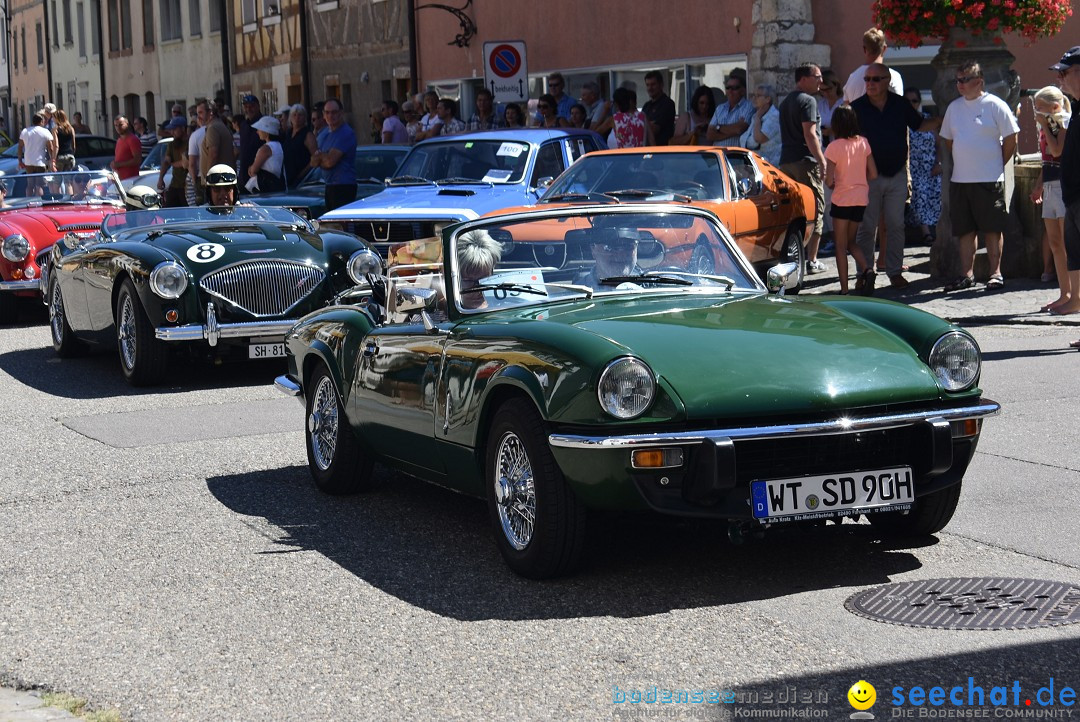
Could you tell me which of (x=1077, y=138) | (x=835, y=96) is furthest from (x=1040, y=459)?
(x=835, y=96)

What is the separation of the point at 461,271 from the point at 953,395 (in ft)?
6.75

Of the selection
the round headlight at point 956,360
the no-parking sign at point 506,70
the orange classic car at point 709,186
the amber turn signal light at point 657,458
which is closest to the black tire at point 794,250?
the orange classic car at point 709,186

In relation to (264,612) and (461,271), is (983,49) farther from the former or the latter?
(264,612)

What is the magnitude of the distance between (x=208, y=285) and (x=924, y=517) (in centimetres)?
665

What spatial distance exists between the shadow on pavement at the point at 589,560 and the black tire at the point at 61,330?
6344mm

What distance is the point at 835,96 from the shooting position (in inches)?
668

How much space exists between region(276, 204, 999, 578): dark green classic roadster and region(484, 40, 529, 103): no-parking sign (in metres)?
14.2

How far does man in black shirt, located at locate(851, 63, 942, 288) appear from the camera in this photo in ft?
47.7

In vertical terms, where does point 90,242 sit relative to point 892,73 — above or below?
below

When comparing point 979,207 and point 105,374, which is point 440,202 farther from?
point 979,207

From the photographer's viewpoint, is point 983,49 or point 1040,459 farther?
point 983,49

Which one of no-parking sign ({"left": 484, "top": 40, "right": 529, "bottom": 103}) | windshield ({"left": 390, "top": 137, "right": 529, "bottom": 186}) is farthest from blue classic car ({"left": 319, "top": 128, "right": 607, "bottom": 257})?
no-parking sign ({"left": 484, "top": 40, "right": 529, "bottom": 103})

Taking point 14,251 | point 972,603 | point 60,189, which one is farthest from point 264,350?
point 60,189

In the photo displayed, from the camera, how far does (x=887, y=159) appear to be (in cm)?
1452
